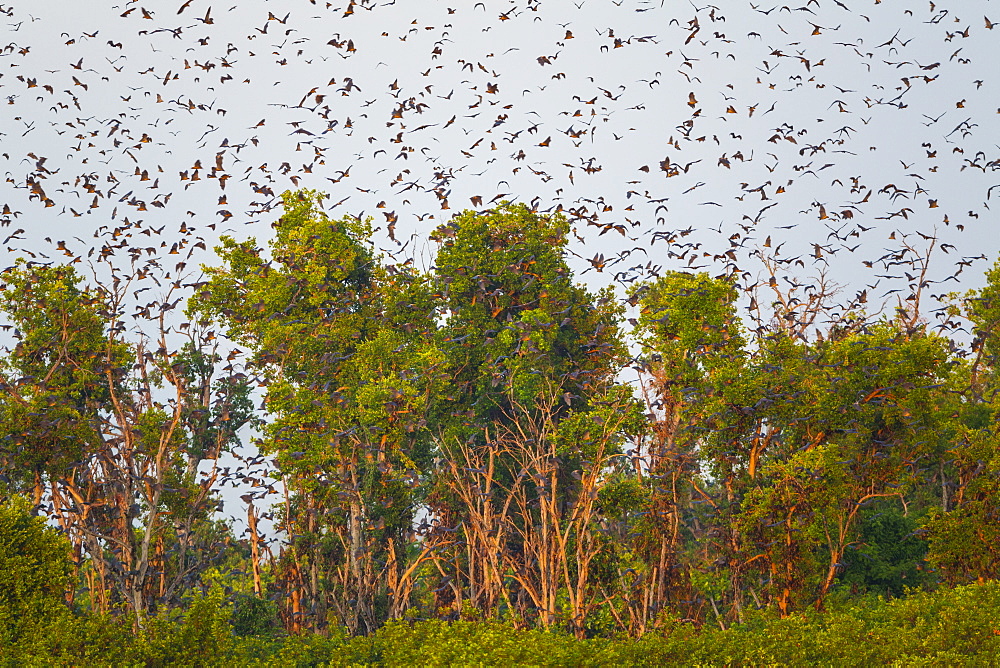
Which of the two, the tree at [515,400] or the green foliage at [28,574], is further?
the tree at [515,400]

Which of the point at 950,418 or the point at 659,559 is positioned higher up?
the point at 950,418

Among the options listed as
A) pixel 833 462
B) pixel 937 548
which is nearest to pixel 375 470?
pixel 833 462

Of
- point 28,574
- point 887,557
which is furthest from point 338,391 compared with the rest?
point 887,557

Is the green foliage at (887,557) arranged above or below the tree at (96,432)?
below

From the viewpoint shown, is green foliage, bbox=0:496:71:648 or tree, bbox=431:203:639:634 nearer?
green foliage, bbox=0:496:71:648

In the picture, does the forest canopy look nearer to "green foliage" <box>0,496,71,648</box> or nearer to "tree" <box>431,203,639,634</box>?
"tree" <box>431,203,639,634</box>

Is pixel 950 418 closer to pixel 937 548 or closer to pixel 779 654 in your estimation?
pixel 937 548

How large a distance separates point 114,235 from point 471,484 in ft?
40.8

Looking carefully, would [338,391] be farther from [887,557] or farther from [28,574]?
[887,557]

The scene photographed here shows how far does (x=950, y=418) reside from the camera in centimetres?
3091

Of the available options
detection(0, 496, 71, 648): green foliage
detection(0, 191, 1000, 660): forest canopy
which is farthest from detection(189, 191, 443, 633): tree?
detection(0, 496, 71, 648): green foliage

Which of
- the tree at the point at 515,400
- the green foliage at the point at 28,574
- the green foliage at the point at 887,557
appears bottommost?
the green foliage at the point at 887,557

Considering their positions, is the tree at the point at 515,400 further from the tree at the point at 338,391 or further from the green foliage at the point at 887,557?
the green foliage at the point at 887,557

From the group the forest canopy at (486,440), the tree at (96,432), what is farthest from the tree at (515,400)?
the tree at (96,432)
